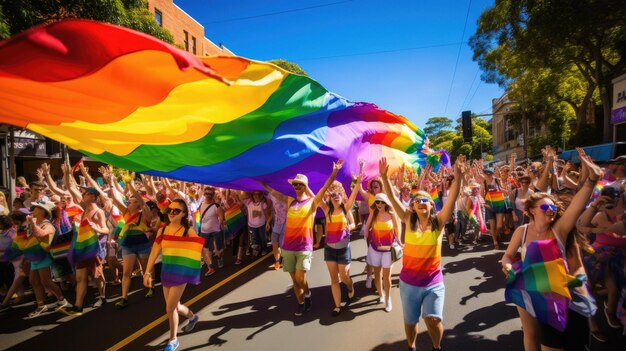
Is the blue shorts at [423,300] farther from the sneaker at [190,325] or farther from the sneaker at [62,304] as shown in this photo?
the sneaker at [62,304]

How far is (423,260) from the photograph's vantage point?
3131mm

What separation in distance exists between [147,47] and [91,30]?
0.30 meters

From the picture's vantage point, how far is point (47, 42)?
1.85 metres

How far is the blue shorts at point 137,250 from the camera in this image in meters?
5.32

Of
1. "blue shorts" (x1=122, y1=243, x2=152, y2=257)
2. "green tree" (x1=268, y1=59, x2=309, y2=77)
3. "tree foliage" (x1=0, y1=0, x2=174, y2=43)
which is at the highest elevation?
"green tree" (x1=268, y1=59, x2=309, y2=77)

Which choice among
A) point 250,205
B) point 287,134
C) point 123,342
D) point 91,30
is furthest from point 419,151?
point 91,30

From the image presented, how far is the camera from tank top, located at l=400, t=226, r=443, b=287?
311cm

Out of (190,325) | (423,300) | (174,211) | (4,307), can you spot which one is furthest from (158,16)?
(423,300)

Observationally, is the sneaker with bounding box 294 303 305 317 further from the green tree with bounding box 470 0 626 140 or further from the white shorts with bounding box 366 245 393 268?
the green tree with bounding box 470 0 626 140

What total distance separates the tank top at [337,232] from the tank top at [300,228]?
31 centimetres

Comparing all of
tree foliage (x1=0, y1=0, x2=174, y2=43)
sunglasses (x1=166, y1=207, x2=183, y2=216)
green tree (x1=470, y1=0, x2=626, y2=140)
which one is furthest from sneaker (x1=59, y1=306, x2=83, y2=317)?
green tree (x1=470, y1=0, x2=626, y2=140)

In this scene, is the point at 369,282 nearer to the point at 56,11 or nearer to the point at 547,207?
the point at 547,207

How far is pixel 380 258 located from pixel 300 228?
120 centimetres

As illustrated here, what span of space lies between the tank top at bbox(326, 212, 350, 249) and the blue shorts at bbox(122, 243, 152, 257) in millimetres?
3117
